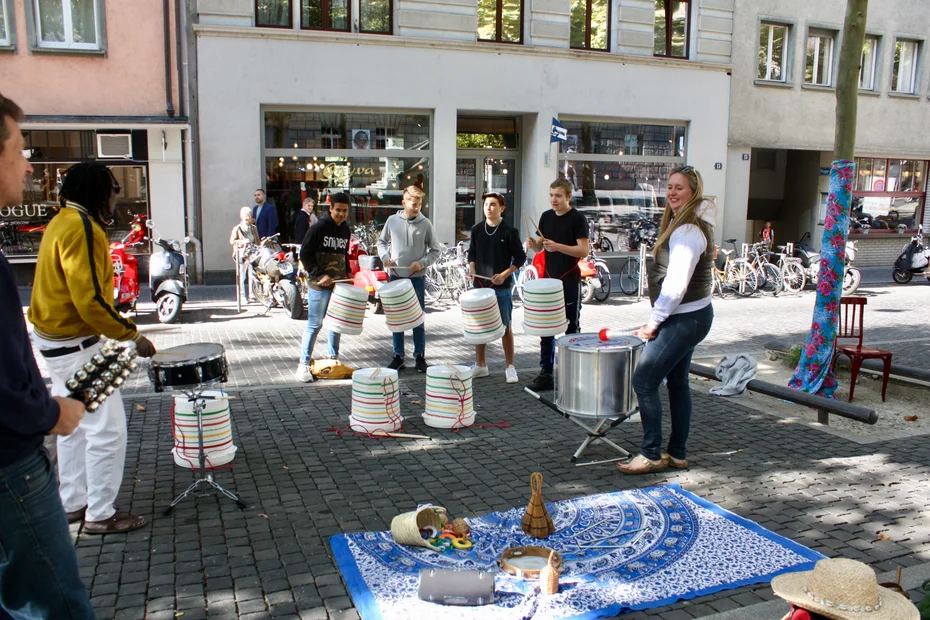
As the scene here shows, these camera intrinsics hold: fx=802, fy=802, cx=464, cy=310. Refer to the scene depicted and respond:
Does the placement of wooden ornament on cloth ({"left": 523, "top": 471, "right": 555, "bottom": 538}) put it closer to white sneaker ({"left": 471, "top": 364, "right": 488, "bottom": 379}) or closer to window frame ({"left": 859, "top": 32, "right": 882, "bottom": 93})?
white sneaker ({"left": 471, "top": 364, "right": 488, "bottom": 379})

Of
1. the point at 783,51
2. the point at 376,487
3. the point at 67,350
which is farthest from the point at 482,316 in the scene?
the point at 783,51

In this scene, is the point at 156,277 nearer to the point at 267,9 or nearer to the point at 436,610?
the point at 267,9

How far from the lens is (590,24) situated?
64.0ft

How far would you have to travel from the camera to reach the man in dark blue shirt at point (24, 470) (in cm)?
233

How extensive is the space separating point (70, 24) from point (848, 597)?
1777cm

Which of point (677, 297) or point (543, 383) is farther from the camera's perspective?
point (543, 383)

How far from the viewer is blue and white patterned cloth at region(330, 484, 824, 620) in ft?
12.2

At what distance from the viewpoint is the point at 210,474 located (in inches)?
201

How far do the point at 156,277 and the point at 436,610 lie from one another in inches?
394

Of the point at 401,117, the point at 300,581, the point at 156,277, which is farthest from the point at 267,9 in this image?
the point at 300,581

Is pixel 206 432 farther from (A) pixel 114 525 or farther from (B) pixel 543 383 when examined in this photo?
(B) pixel 543 383

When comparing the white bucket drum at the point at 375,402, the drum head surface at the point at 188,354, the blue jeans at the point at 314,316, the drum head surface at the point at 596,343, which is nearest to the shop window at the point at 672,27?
the blue jeans at the point at 314,316

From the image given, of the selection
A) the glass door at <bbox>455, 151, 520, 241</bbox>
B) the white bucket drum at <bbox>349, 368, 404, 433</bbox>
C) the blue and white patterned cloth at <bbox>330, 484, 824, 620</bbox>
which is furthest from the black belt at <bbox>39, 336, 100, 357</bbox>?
the glass door at <bbox>455, 151, 520, 241</bbox>

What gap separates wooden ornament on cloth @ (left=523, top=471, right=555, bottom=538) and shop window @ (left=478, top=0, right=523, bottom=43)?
15882 mm
